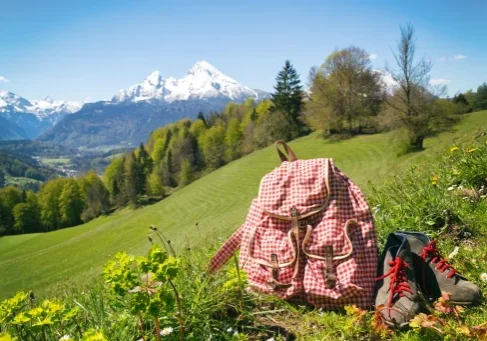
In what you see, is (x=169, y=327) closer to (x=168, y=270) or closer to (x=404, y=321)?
(x=168, y=270)

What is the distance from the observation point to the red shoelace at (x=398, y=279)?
7.90 ft

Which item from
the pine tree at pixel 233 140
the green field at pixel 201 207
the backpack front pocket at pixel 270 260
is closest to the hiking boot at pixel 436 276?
the backpack front pocket at pixel 270 260

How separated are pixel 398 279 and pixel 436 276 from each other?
0.90ft

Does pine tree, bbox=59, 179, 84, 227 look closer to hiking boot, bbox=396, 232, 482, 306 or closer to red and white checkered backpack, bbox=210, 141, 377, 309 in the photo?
red and white checkered backpack, bbox=210, 141, 377, 309

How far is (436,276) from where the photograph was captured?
2.53 meters

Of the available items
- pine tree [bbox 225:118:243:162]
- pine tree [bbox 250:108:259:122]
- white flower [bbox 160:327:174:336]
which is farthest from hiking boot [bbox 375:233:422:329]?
pine tree [bbox 250:108:259:122]

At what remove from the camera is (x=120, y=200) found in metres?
87.2

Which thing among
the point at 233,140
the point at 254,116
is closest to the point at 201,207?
the point at 233,140

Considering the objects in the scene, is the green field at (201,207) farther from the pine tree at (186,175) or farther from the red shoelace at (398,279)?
the pine tree at (186,175)

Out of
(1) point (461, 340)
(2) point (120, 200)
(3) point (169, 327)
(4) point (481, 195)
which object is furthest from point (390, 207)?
(2) point (120, 200)

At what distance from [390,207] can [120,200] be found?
288 feet

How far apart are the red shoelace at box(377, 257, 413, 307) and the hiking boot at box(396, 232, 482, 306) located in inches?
7.5

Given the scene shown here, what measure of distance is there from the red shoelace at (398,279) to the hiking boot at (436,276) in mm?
192

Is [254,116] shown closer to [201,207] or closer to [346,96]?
[346,96]
